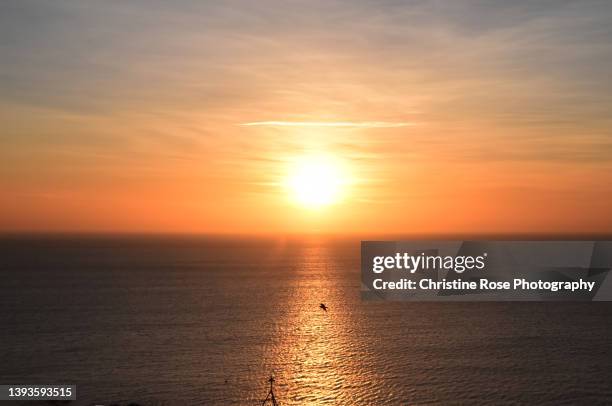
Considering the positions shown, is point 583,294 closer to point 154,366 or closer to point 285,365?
point 285,365

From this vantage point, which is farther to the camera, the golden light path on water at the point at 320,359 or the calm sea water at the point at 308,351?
→ the calm sea water at the point at 308,351

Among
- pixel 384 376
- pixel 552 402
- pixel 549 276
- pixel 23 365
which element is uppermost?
pixel 549 276

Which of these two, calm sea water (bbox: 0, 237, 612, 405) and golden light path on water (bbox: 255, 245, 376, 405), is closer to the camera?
golden light path on water (bbox: 255, 245, 376, 405)

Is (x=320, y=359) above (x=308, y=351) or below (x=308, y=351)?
below

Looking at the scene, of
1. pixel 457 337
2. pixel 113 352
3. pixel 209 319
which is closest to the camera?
pixel 113 352

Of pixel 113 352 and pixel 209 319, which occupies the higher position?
pixel 209 319

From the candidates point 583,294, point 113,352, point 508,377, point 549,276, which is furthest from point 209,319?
point 583,294

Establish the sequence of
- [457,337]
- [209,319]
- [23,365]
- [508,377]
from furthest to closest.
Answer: [209,319] < [457,337] < [23,365] < [508,377]

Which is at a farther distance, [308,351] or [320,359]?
[308,351]
